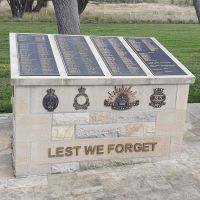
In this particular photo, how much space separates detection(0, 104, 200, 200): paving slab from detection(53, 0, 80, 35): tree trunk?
3083 millimetres

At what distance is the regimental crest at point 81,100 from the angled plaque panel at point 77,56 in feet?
0.81

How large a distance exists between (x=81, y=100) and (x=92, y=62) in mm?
665

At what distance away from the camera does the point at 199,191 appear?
19.2ft

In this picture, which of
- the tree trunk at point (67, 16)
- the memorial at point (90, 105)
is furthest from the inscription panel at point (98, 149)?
the tree trunk at point (67, 16)

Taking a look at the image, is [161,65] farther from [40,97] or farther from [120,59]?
[40,97]

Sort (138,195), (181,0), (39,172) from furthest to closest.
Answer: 1. (181,0)
2. (39,172)
3. (138,195)

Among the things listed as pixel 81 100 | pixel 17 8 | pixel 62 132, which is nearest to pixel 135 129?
pixel 81 100

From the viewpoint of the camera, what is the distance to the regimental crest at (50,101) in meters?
5.91

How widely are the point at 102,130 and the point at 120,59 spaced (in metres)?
1.13

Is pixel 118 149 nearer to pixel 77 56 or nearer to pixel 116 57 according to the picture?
pixel 116 57


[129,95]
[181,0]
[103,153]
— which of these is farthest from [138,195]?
[181,0]

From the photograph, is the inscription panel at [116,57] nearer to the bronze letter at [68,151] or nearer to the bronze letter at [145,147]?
the bronze letter at [145,147]

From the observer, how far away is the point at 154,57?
6816 millimetres

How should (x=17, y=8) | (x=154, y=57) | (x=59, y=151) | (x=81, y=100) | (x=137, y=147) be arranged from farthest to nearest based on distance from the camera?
1. (x=17, y=8)
2. (x=154, y=57)
3. (x=137, y=147)
4. (x=59, y=151)
5. (x=81, y=100)
